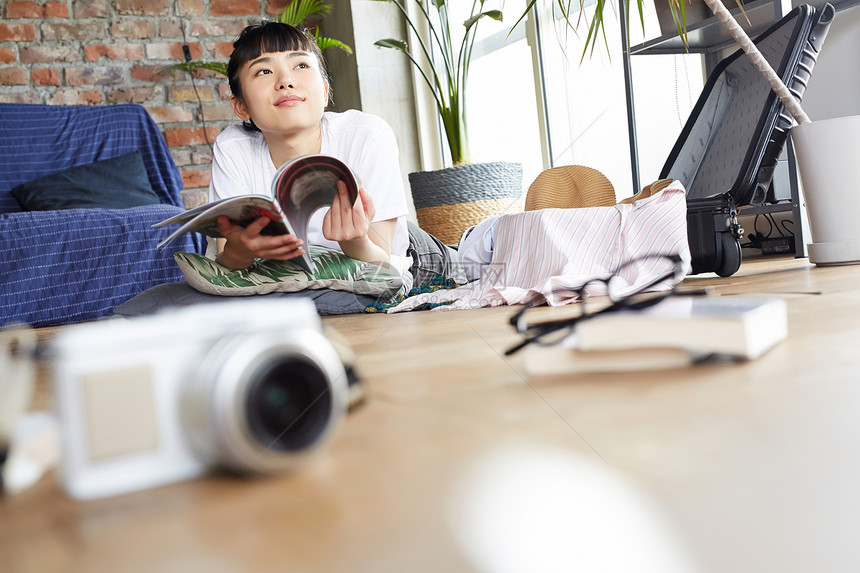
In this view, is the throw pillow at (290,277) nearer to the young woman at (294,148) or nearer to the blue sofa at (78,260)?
the young woman at (294,148)

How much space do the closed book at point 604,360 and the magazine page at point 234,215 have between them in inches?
18.6

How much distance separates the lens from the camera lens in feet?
0.35

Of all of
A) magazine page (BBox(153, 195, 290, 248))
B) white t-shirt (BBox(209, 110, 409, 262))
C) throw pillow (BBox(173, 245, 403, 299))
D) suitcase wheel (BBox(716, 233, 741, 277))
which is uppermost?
white t-shirt (BBox(209, 110, 409, 262))

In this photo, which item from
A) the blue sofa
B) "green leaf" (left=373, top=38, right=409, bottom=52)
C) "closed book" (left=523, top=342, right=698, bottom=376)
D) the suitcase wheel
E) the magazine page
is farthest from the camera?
"green leaf" (left=373, top=38, right=409, bottom=52)

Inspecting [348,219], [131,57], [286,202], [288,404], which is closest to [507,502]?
[288,404]

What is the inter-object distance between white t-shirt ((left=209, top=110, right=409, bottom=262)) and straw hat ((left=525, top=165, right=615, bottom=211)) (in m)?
0.51

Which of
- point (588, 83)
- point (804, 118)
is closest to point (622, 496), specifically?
point (804, 118)

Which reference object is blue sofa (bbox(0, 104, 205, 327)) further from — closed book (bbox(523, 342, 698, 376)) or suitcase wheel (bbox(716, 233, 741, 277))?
closed book (bbox(523, 342, 698, 376))

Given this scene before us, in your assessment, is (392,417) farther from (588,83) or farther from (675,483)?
(588,83)

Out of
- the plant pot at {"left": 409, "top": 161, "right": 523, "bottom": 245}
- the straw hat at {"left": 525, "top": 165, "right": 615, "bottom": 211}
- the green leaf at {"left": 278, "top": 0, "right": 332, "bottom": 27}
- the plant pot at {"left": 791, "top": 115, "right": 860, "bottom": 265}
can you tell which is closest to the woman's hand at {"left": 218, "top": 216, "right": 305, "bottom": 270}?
the plant pot at {"left": 791, "top": 115, "right": 860, "bottom": 265}

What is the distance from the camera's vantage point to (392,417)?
0.16 meters

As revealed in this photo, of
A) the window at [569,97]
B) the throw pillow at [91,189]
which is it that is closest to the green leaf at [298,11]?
the window at [569,97]

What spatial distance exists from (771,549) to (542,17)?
2.86 meters

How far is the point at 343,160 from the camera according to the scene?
4.05ft
